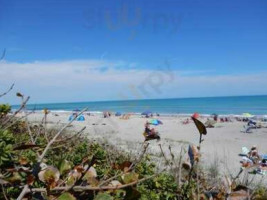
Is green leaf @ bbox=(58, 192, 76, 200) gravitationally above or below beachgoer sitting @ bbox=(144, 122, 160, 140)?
below

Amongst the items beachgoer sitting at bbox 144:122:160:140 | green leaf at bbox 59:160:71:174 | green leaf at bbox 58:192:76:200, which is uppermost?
beachgoer sitting at bbox 144:122:160:140

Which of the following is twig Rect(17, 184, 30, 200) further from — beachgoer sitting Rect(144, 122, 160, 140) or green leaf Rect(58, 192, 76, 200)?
beachgoer sitting Rect(144, 122, 160, 140)

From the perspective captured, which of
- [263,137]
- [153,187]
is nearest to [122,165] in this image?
[153,187]

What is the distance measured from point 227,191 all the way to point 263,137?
70.5 feet

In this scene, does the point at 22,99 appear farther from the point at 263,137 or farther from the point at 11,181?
the point at 263,137

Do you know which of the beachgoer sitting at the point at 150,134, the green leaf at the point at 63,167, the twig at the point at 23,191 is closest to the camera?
the twig at the point at 23,191

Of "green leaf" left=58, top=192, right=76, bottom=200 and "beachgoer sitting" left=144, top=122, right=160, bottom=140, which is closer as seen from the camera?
"green leaf" left=58, top=192, right=76, bottom=200

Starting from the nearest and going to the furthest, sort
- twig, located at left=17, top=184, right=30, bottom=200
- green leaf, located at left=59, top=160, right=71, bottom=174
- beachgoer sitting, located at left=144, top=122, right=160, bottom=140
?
twig, located at left=17, top=184, right=30, bottom=200
green leaf, located at left=59, top=160, right=71, bottom=174
beachgoer sitting, located at left=144, top=122, right=160, bottom=140

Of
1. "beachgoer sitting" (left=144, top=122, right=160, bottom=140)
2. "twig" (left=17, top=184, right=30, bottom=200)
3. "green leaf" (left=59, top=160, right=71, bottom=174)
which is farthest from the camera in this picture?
"beachgoer sitting" (left=144, top=122, right=160, bottom=140)

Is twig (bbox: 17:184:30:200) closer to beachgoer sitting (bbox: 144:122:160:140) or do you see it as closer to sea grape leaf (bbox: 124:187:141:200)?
sea grape leaf (bbox: 124:187:141:200)

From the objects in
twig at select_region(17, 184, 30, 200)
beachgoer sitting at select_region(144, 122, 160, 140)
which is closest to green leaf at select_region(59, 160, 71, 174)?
twig at select_region(17, 184, 30, 200)

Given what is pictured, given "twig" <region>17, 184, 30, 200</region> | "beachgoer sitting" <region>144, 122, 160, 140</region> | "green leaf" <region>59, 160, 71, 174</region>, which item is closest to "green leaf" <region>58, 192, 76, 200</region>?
"twig" <region>17, 184, 30, 200</region>

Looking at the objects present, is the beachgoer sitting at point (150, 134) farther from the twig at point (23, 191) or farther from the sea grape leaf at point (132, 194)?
the twig at point (23, 191)

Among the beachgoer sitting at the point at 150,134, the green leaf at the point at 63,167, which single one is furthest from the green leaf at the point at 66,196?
the beachgoer sitting at the point at 150,134
